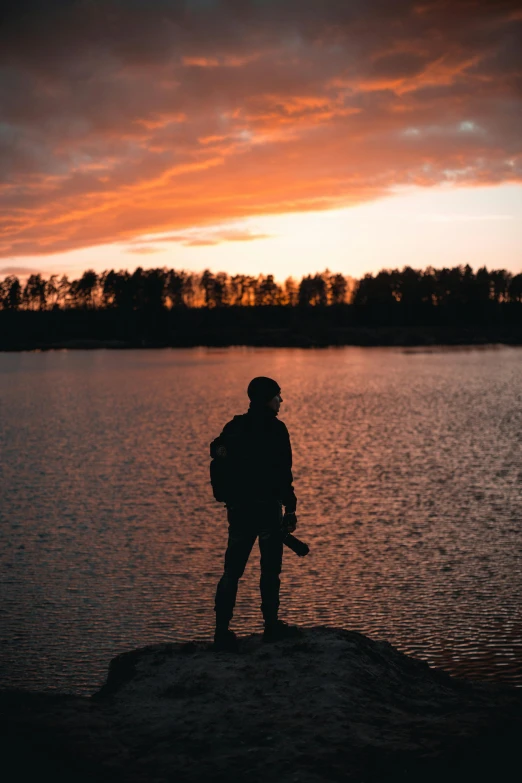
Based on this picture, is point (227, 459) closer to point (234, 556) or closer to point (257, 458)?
point (257, 458)

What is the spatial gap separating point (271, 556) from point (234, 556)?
→ 0.35m

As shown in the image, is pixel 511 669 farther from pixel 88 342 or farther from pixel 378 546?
pixel 88 342

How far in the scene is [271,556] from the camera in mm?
7590

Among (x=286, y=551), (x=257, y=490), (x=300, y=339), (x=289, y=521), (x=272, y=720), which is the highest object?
(x=300, y=339)

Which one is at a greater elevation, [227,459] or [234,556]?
[227,459]

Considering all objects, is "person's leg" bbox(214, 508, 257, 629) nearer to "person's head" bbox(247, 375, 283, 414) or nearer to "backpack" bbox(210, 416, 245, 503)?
"backpack" bbox(210, 416, 245, 503)

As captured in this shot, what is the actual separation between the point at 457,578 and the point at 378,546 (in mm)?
2084

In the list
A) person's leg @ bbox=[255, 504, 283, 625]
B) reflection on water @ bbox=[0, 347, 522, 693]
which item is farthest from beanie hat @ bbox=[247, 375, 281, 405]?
reflection on water @ bbox=[0, 347, 522, 693]

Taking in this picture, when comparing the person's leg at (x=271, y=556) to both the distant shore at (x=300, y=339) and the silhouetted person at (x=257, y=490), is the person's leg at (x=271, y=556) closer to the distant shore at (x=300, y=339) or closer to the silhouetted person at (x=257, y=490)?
the silhouetted person at (x=257, y=490)

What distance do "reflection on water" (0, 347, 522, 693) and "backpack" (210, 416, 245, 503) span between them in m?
2.71

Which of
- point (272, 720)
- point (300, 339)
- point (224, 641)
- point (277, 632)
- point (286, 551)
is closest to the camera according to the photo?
point (272, 720)

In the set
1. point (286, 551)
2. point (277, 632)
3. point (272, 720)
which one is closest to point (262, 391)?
point (277, 632)

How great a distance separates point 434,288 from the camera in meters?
183

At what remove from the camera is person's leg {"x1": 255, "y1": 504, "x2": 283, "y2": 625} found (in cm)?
754
